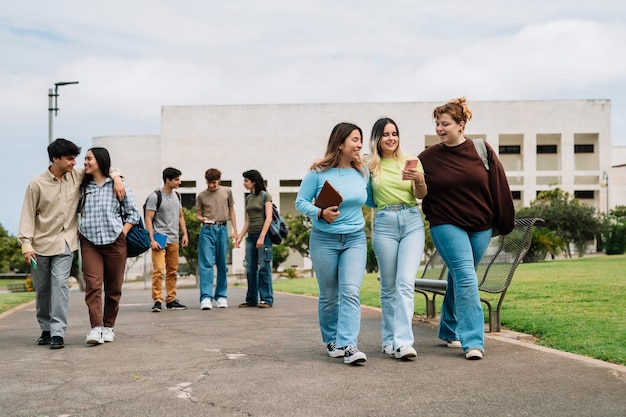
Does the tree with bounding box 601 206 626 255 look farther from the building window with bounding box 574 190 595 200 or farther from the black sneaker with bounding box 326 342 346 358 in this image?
the black sneaker with bounding box 326 342 346 358

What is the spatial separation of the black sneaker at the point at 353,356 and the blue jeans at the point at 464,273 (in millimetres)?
866

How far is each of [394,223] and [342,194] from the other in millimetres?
477

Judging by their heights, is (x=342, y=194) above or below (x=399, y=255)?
above

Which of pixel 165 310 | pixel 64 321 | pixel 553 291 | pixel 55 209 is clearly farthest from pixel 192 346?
pixel 553 291

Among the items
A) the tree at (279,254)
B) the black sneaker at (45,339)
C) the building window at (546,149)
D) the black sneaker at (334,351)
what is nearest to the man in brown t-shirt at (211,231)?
the black sneaker at (45,339)

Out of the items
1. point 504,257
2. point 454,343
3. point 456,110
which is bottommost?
point 454,343

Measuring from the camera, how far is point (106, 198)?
7.66 metres

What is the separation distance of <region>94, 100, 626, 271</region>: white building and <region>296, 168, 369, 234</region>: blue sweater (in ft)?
217

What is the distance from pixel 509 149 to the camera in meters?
75.5

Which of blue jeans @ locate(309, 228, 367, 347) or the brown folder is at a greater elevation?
the brown folder

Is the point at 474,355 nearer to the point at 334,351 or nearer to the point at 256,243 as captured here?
the point at 334,351

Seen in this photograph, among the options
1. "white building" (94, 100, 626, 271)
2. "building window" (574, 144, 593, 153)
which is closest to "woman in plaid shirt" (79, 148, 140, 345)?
"white building" (94, 100, 626, 271)

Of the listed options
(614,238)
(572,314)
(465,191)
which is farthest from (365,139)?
(465,191)

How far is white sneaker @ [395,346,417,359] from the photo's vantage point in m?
5.98
